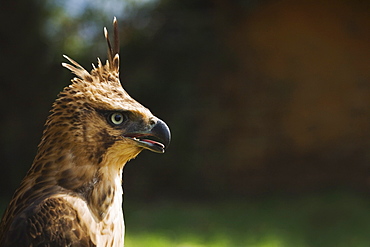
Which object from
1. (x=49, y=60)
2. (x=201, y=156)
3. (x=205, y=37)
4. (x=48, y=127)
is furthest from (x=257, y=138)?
(x=48, y=127)

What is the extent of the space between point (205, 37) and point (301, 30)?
1.62 m

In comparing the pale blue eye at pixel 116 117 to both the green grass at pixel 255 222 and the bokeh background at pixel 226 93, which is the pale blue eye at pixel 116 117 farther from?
the bokeh background at pixel 226 93

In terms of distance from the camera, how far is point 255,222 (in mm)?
7301

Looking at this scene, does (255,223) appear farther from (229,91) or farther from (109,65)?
(109,65)

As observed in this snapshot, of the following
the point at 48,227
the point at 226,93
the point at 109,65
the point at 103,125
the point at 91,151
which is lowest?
the point at 48,227

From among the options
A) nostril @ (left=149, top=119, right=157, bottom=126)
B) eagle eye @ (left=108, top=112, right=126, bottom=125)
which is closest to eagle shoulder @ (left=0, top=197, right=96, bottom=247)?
eagle eye @ (left=108, top=112, right=126, bottom=125)

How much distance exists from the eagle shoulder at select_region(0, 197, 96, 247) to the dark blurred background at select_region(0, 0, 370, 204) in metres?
6.00

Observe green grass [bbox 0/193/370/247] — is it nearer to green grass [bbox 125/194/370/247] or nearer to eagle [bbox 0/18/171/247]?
green grass [bbox 125/194/370/247]

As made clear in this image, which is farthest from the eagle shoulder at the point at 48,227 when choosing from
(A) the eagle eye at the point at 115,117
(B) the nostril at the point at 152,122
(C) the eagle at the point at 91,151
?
(B) the nostril at the point at 152,122

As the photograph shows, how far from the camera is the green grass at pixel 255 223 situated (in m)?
6.38

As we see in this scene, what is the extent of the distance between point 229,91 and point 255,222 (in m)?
2.54

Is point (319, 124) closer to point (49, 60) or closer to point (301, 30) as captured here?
point (301, 30)

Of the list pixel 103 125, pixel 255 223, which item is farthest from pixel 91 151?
pixel 255 223

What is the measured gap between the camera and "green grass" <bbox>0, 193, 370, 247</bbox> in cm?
638
